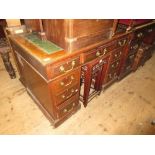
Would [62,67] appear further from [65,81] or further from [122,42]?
[122,42]

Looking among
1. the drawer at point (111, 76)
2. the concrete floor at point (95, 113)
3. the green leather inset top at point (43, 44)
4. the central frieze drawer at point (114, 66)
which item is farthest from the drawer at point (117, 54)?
the green leather inset top at point (43, 44)

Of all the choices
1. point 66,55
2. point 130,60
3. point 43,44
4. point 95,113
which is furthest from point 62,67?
point 130,60

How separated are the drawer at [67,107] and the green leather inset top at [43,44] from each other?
2.45 feet

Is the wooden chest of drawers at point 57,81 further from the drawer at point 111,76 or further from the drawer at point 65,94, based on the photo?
the drawer at point 111,76

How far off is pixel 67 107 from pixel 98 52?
903 mm

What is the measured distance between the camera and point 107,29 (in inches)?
67.8

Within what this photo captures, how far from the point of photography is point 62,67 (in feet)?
4.64

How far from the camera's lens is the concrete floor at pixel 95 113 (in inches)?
77.6

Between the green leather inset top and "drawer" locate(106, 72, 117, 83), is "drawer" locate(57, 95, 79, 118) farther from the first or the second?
"drawer" locate(106, 72, 117, 83)

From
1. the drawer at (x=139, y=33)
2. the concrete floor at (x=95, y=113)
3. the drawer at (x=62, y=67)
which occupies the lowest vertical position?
the concrete floor at (x=95, y=113)

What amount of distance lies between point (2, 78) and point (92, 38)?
2281mm
